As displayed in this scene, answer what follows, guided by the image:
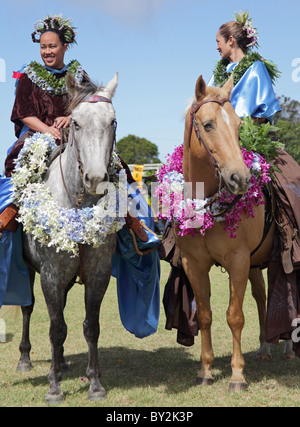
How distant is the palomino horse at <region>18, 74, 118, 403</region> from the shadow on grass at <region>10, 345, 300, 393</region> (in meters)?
0.66

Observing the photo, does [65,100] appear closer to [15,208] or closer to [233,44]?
[15,208]

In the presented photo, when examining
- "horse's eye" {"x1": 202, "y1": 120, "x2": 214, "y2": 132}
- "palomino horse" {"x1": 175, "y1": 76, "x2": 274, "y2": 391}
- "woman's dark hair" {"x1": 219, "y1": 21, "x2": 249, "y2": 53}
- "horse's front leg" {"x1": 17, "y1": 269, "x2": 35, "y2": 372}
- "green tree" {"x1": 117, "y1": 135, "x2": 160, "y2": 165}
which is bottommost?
"horse's front leg" {"x1": 17, "y1": 269, "x2": 35, "y2": 372}

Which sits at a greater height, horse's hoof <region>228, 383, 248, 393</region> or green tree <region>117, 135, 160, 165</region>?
green tree <region>117, 135, 160, 165</region>

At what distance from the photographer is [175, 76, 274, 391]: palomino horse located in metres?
4.26

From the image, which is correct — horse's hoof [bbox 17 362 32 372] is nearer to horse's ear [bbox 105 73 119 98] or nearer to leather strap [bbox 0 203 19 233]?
leather strap [bbox 0 203 19 233]

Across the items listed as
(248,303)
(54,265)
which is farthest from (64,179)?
(248,303)

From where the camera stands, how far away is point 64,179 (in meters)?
4.56

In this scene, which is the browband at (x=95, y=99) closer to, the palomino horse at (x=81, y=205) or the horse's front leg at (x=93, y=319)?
the palomino horse at (x=81, y=205)

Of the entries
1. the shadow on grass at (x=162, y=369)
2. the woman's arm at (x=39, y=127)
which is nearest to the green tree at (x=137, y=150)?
the shadow on grass at (x=162, y=369)

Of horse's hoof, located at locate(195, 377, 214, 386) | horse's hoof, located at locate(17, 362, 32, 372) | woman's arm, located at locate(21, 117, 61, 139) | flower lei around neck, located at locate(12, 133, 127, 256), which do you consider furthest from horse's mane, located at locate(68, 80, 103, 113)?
horse's hoof, located at locate(17, 362, 32, 372)

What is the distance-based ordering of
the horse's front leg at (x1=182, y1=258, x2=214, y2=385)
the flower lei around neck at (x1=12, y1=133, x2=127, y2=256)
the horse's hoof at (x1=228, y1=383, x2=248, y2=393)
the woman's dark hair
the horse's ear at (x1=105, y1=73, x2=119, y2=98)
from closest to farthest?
1. the flower lei around neck at (x1=12, y1=133, x2=127, y2=256)
2. the horse's ear at (x1=105, y1=73, x2=119, y2=98)
3. the horse's hoof at (x1=228, y1=383, x2=248, y2=393)
4. the horse's front leg at (x1=182, y1=258, x2=214, y2=385)
5. the woman's dark hair

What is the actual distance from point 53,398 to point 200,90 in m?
3.04

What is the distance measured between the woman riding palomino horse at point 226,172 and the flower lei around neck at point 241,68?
0.4 inches

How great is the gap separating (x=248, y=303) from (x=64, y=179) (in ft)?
19.5
